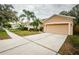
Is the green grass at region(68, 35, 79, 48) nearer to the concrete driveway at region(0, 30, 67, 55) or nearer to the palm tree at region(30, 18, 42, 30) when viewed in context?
the concrete driveway at region(0, 30, 67, 55)

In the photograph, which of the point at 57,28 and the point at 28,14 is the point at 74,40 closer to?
the point at 57,28

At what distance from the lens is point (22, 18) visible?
2.76 metres

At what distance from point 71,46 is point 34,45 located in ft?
2.44

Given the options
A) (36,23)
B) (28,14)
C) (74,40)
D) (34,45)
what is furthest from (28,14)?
(74,40)

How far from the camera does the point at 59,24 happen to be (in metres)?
2.80

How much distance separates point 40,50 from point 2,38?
2.69ft

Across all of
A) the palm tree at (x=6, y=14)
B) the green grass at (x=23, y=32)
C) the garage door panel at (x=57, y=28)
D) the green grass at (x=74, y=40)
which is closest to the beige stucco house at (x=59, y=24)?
the garage door panel at (x=57, y=28)

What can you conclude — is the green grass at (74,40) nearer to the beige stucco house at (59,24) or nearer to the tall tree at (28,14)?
the beige stucco house at (59,24)

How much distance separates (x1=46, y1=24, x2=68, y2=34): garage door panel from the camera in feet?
9.08

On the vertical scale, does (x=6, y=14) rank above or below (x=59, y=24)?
above

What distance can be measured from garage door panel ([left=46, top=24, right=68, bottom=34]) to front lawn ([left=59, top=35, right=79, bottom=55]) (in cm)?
21

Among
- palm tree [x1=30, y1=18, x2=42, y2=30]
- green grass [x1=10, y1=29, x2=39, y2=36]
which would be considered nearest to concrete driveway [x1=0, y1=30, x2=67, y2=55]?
green grass [x1=10, y1=29, x2=39, y2=36]

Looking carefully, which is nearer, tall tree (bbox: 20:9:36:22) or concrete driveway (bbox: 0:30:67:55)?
concrete driveway (bbox: 0:30:67:55)

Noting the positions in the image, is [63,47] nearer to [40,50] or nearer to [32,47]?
[40,50]
